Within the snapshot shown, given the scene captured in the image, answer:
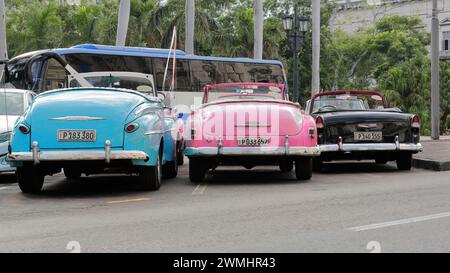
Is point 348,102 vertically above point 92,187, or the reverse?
point 348,102

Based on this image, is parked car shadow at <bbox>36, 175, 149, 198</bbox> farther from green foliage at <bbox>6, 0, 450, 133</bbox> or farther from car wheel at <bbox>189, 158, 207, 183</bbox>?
green foliage at <bbox>6, 0, 450, 133</bbox>

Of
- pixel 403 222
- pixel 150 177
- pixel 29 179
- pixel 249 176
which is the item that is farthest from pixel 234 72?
pixel 403 222

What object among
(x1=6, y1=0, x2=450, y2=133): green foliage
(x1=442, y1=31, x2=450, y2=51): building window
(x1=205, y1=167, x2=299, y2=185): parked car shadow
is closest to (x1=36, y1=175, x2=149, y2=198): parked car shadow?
(x1=205, y1=167, x2=299, y2=185): parked car shadow

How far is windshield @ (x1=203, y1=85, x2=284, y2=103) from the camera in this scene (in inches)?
493

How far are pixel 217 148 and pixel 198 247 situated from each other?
4.60 metres

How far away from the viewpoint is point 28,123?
912 cm

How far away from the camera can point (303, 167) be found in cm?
1088

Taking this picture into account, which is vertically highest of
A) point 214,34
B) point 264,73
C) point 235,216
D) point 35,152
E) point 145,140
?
point 214,34

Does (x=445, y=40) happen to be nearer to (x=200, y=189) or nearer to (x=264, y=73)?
(x=264, y=73)

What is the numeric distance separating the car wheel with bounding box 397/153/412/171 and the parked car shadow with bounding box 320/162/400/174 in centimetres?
14

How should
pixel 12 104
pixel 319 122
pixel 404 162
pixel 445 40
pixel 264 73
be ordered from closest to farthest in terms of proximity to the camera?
pixel 319 122, pixel 12 104, pixel 404 162, pixel 264 73, pixel 445 40

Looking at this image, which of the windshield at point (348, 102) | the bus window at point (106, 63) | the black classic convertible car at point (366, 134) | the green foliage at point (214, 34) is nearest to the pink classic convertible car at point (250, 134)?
the black classic convertible car at point (366, 134)

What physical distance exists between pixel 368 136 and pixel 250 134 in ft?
9.05
